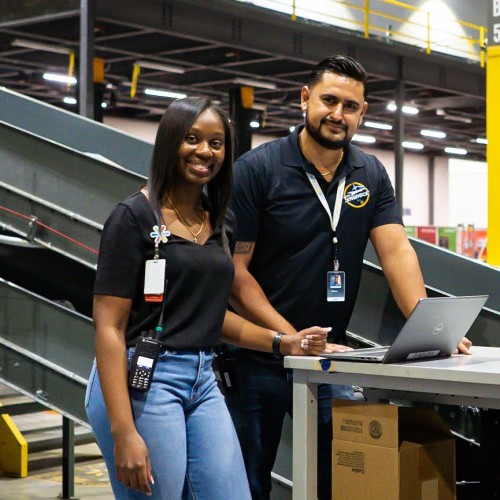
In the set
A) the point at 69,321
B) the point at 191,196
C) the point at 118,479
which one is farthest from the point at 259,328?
the point at 69,321

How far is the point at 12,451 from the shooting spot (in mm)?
7125

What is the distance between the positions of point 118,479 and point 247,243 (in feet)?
3.30

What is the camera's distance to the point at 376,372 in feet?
9.25

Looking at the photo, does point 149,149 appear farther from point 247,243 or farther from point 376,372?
point 376,372

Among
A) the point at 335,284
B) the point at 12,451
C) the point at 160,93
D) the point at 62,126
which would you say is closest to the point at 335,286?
the point at 335,284

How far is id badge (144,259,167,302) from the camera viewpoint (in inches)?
97.1

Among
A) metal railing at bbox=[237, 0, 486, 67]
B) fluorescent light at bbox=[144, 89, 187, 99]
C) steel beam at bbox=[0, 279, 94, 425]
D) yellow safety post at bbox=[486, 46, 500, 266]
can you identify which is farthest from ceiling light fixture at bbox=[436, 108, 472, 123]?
steel beam at bbox=[0, 279, 94, 425]

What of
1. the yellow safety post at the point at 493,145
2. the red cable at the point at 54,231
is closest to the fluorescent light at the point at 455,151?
the yellow safety post at the point at 493,145

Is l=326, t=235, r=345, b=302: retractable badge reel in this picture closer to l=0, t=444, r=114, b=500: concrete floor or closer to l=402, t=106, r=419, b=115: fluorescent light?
l=0, t=444, r=114, b=500: concrete floor

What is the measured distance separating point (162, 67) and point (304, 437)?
15.1m

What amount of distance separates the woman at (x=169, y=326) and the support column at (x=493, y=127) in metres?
6.27

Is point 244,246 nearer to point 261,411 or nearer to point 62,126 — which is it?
point 261,411

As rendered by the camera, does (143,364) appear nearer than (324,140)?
Yes

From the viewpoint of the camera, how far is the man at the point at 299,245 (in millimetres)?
3168
